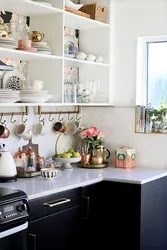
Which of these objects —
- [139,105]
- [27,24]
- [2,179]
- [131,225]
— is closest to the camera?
[2,179]

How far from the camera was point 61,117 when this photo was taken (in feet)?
13.2

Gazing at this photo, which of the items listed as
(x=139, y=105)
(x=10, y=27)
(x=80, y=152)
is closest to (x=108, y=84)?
(x=139, y=105)

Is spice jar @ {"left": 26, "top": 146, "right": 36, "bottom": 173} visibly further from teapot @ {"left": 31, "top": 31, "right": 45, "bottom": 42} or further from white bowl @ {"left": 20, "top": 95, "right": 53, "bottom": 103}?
teapot @ {"left": 31, "top": 31, "right": 45, "bottom": 42}

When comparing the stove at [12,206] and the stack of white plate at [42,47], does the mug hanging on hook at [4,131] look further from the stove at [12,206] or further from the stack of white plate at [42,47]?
the stove at [12,206]

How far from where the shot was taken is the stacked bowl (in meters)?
3.24

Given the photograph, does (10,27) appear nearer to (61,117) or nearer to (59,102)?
(59,102)

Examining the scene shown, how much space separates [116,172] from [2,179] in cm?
94

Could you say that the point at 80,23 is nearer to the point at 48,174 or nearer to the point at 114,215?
the point at 48,174

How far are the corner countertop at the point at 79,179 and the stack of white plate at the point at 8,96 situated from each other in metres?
0.53

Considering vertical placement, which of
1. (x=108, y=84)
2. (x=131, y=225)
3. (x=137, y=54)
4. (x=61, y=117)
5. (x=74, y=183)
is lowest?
(x=131, y=225)

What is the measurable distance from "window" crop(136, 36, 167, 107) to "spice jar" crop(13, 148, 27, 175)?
113 cm

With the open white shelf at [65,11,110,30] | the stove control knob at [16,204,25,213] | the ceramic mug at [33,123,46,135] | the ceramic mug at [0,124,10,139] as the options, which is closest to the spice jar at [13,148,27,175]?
the ceramic mug at [0,124,10,139]

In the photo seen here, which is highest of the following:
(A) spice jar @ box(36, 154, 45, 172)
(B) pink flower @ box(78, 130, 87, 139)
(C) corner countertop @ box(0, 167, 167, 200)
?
(B) pink flower @ box(78, 130, 87, 139)

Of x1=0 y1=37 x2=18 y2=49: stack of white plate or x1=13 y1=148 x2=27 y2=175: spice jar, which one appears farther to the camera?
x1=13 y1=148 x2=27 y2=175: spice jar
